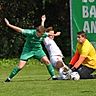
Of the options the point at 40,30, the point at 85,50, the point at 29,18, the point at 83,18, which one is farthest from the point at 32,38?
the point at 29,18

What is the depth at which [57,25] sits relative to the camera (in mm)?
36125

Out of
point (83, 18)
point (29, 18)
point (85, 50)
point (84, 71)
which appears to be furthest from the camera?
point (29, 18)

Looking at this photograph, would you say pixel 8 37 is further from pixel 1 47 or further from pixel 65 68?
pixel 65 68

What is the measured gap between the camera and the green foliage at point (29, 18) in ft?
113

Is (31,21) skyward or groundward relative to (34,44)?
groundward

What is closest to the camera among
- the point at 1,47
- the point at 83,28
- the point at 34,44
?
the point at 34,44

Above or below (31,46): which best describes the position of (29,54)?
below

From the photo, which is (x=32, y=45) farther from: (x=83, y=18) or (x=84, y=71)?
(x=83, y=18)

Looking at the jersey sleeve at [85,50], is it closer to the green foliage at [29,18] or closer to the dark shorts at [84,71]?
the dark shorts at [84,71]

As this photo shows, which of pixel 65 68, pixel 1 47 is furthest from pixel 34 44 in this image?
pixel 1 47

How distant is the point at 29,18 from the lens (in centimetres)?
3588

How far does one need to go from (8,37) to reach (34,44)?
1904 cm

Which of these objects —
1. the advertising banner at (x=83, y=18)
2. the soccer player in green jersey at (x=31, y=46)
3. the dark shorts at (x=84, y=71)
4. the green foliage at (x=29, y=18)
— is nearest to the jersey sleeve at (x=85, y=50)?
the dark shorts at (x=84, y=71)

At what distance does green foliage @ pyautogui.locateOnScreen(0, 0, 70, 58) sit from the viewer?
113ft
